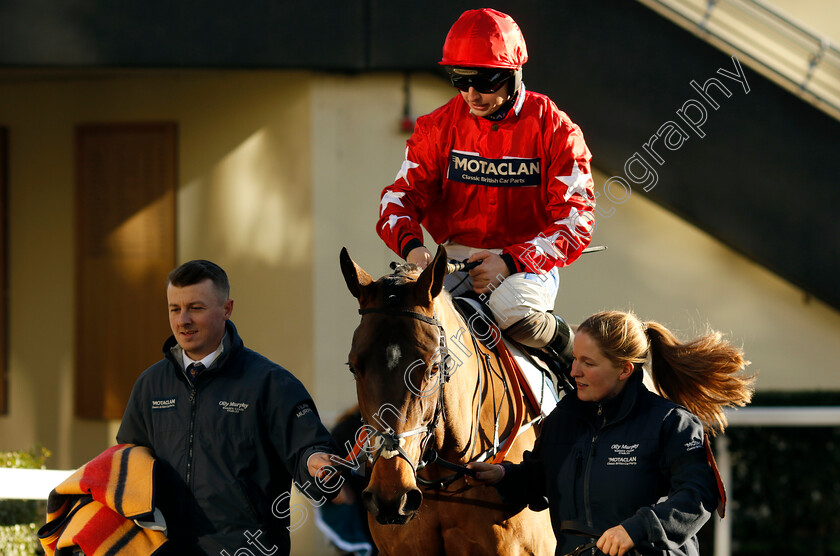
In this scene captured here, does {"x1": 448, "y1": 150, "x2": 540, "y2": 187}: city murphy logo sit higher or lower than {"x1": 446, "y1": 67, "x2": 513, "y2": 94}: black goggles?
lower

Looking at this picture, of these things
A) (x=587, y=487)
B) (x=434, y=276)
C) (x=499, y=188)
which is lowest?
(x=587, y=487)

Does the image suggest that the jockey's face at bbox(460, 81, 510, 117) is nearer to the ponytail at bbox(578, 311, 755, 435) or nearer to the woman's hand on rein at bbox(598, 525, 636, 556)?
the ponytail at bbox(578, 311, 755, 435)

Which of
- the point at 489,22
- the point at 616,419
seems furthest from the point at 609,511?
the point at 489,22

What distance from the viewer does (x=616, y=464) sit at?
2816 millimetres

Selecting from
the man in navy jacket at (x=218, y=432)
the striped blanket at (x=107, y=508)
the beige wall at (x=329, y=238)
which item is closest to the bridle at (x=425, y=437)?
the man in navy jacket at (x=218, y=432)

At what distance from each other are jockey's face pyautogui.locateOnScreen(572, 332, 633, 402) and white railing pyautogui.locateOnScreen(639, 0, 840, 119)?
4.29 metres

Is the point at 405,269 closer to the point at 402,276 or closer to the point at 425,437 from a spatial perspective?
the point at 402,276

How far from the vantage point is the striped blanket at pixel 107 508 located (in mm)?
2908

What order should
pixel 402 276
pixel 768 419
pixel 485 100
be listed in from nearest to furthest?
1. pixel 402 276
2. pixel 485 100
3. pixel 768 419

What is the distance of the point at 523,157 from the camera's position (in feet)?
11.8

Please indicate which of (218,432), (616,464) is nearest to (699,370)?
(616,464)

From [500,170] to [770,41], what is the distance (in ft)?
14.4

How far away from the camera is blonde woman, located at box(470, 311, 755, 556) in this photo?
2.64m

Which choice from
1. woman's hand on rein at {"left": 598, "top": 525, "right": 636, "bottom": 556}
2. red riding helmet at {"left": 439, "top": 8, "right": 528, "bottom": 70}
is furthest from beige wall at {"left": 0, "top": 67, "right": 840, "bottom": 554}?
woman's hand on rein at {"left": 598, "top": 525, "right": 636, "bottom": 556}
